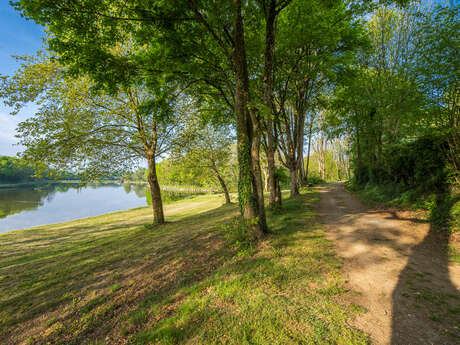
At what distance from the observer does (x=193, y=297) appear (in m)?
3.83

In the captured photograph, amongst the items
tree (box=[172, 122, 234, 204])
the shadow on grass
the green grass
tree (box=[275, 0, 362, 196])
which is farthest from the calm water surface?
the green grass

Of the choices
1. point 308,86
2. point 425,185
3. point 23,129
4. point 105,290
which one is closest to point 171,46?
point 105,290

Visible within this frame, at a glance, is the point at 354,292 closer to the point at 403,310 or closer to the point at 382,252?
the point at 403,310

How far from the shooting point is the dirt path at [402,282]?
258 centimetres

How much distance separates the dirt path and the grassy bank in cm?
34

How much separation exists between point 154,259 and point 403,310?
22.0 ft

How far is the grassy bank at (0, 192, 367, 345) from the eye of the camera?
2.82 meters

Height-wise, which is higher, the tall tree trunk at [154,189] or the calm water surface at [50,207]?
the tall tree trunk at [154,189]

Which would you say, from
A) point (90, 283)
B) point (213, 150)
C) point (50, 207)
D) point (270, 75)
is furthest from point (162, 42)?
point (50, 207)

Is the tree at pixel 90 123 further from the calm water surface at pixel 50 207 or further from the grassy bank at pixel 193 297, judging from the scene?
the grassy bank at pixel 193 297

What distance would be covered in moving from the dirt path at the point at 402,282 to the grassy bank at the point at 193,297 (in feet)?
1.11

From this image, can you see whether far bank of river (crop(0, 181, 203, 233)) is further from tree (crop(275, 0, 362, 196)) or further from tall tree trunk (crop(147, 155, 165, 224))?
tree (crop(275, 0, 362, 196))

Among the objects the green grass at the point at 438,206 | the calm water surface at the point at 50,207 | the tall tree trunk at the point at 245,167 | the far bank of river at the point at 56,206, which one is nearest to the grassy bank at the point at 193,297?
the tall tree trunk at the point at 245,167

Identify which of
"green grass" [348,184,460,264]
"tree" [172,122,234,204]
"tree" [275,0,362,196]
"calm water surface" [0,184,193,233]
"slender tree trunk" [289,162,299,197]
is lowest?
"calm water surface" [0,184,193,233]
